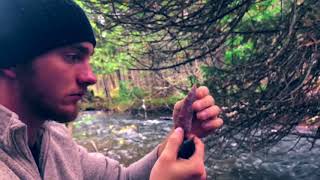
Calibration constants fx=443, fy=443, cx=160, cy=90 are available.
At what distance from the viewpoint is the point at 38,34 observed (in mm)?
1807

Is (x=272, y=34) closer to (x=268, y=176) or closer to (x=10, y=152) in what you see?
(x=268, y=176)

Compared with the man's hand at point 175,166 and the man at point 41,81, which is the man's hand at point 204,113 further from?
the man's hand at point 175,166

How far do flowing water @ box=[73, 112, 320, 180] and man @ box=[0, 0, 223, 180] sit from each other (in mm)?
3772

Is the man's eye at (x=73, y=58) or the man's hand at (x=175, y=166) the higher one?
the man's eye at (x=73, y=58)

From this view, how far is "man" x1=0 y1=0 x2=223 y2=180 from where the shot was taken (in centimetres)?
166

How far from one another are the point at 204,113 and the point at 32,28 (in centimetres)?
79

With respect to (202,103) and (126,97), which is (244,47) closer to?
(202,103)

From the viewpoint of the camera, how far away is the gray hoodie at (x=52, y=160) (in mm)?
1631

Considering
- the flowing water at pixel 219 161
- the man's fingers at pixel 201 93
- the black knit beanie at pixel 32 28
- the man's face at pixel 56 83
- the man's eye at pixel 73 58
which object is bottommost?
the flowing water at pixel 219 161

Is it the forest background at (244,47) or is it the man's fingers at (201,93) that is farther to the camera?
the forest background at (244,47)

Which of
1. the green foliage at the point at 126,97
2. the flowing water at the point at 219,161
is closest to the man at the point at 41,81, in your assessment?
the flowing water at the point at 219,161

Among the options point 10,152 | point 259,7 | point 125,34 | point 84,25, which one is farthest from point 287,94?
point 10,152

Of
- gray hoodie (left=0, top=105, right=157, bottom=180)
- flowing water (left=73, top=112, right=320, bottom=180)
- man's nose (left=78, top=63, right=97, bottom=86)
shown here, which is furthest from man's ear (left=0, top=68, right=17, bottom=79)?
flowing water (left=73, top=112, right=320, bottom=180)

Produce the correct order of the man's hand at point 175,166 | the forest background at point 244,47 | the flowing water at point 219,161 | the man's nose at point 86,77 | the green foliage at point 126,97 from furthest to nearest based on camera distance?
the green foliage at point 126,97 → the flowing water at point 219,161 → the forest background at point 244,47 → the man's nose at point 86,77 → the man's hand at point 175,166
